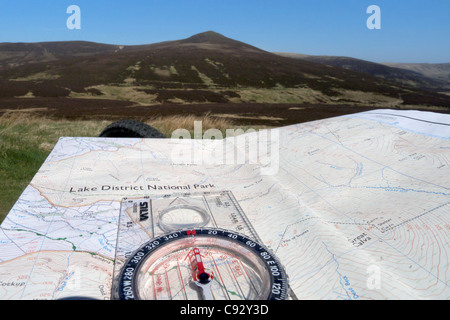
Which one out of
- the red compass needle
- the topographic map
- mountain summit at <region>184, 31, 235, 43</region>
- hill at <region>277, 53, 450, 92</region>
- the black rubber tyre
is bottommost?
the red compass needle

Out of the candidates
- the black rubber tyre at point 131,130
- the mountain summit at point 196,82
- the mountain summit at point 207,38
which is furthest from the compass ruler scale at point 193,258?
the mountain summit at point 207,38

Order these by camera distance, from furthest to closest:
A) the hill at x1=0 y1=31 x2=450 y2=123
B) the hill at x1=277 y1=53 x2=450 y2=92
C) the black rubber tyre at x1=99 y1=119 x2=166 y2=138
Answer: the hill at x1=277 y1=53 x2=450 y2=92 < the hill at x1=0 y1=31 x2=450 y2=123 < the black rubber tyre at x1=99 y1=119 x2=166 y2=138

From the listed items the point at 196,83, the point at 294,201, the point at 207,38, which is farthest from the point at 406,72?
the point at 294,201

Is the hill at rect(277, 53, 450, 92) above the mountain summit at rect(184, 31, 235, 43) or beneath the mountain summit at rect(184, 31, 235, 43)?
beneath

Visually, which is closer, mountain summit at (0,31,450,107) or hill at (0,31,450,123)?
hill at (0,31,450,123)

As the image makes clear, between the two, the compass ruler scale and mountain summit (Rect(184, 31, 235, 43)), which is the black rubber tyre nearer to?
the compass ruler scale

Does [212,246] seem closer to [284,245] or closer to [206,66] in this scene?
[284,245]

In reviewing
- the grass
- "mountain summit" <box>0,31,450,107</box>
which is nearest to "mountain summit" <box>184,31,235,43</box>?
"mountain summit" <box>0,31,450,107</box>

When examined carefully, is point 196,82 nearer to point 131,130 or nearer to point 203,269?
point 131,130
